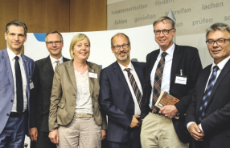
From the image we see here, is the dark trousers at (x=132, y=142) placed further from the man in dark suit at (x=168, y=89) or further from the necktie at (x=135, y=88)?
the necktie at (x=135, y=88)

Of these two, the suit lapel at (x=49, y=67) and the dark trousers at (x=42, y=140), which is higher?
the suit lapel at (x=49, y=67)

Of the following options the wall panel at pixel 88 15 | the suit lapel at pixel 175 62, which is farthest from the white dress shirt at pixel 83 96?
the wall panel at pixel 88 15

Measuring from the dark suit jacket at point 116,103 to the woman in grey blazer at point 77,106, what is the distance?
10 cm

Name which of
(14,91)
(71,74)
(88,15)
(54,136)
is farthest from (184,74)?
(88,15)

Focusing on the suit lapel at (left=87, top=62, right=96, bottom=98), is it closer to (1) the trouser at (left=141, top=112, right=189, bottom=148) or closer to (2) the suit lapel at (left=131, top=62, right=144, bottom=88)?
(2) the suit lapel at (left=131, top=62, right=144, bottom=88)

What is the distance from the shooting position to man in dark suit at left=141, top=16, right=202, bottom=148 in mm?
2377

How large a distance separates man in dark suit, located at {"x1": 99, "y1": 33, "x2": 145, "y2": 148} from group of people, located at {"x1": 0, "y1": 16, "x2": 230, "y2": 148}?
0.03 ft

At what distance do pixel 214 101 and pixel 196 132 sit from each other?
31cm

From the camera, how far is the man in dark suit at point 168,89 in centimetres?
238

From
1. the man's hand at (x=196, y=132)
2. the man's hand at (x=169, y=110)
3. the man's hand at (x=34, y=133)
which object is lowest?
the man's hand at (x=34, y=133)

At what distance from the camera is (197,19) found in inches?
145

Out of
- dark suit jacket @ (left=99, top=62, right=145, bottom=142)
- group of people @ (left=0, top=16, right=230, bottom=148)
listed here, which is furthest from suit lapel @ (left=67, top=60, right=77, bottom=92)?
dark suit jacket @ (left=99, top=62, right=145, bottom=142)

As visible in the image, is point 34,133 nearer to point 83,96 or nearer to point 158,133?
point 83,96

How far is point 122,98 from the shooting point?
2.65m
